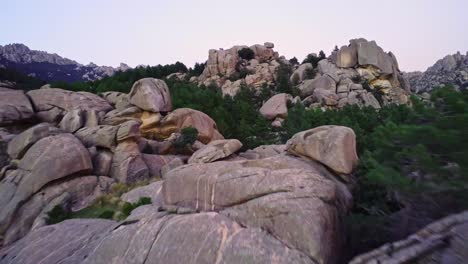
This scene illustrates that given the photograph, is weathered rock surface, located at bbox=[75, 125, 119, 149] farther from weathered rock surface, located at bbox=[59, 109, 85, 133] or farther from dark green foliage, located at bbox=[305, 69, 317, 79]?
dark green foliage, located at bbox=[305, 69, 317, 79]

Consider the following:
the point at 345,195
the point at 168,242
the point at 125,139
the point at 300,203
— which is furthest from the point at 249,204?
the point at 125,139

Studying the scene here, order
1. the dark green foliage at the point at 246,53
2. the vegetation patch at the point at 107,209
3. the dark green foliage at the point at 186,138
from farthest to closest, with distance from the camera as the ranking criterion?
the dark green foliage at the point at 246,53
the dark green foliage at the point at 186,138
the vegetation patch at the point at 107,209

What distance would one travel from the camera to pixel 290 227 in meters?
9.35

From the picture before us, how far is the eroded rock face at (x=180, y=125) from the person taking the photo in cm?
3158

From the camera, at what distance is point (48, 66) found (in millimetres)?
148875

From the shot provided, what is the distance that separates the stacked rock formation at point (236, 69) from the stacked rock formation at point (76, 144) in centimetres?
3088

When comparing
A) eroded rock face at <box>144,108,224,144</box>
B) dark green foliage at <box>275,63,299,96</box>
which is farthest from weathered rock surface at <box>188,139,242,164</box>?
dark green foliage at <box>275,63,299,96</box>

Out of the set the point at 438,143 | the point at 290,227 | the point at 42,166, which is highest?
the point at 438,143

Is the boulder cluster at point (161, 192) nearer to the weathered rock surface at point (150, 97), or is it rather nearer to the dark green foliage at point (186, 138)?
the weathered rock surface at point (150, 97)

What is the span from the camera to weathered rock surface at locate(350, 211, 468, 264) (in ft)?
18.0

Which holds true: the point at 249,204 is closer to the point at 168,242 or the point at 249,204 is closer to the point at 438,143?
the point at 168,242

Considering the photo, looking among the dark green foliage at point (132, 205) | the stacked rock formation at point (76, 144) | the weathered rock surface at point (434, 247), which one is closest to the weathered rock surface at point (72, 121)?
the stacked rock formation at point (76, 144)

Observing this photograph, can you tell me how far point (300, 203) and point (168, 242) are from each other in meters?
4.15

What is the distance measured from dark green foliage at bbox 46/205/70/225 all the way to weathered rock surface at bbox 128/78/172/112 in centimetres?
1425
